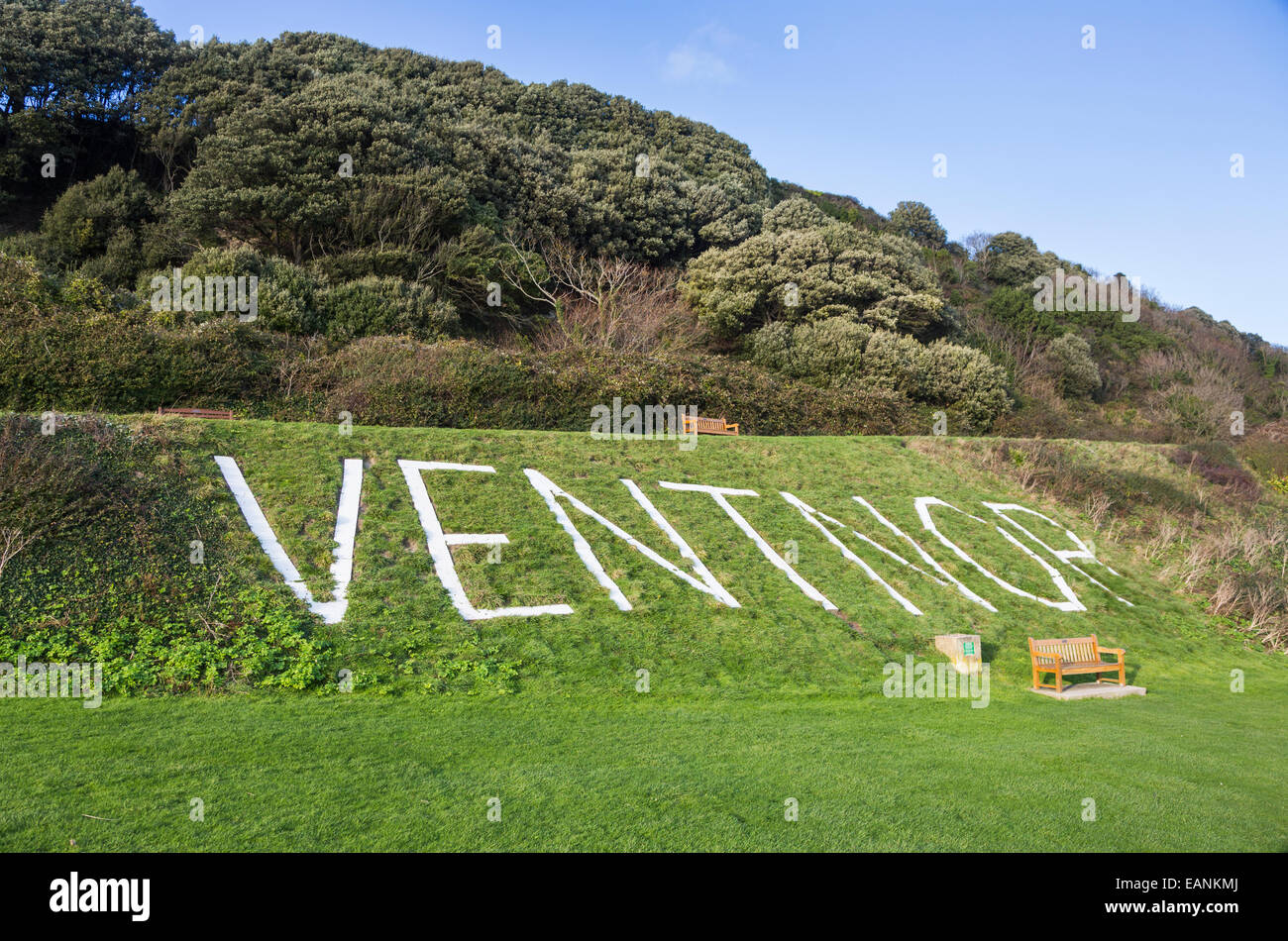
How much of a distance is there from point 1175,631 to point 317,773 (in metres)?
15.5

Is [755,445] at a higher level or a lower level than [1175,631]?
higher

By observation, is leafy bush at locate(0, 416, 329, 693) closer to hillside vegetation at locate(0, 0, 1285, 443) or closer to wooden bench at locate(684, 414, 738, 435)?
hillside vegetation at locate(0, 0, 1285, 443)

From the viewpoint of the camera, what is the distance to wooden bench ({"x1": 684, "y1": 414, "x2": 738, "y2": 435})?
62.7 ft

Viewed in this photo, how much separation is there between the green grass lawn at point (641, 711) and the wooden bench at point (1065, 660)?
1.29 ft

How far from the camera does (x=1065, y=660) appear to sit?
38.7 feet

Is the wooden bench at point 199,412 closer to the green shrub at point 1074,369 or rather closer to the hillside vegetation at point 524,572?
the hillside vegetation at point 524,572

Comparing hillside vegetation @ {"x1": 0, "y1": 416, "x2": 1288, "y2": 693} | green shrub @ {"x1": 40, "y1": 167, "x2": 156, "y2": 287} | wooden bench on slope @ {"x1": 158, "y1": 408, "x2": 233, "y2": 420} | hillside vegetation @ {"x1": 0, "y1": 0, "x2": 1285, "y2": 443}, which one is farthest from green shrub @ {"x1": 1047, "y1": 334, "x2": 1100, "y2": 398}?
green shrub @ {"x1": 40, "y1": 167, "x2": 156, "y2": 287}

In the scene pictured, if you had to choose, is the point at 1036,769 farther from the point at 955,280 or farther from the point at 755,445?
the point at 955,280

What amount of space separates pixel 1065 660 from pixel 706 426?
9.93 m

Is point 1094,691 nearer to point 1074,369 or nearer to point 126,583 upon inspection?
point 126,583

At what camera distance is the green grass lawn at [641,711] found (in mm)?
5344

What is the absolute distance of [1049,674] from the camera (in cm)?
1227

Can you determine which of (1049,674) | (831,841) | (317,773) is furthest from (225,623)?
(1049,674)
